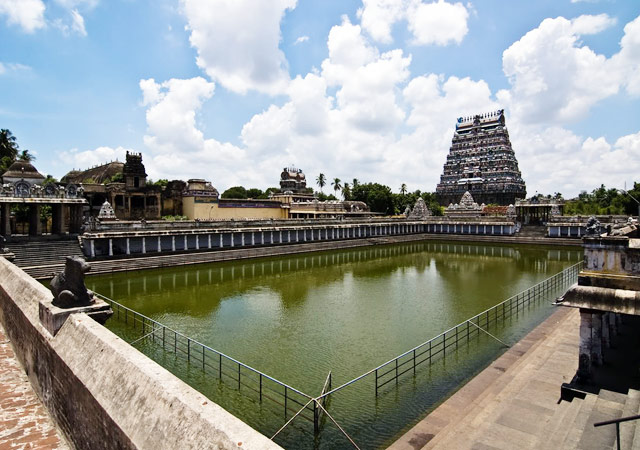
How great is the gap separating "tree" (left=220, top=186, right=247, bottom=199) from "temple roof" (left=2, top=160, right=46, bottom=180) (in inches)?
1941

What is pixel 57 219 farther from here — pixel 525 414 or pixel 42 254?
pixel 525 414

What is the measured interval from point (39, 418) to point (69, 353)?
2.15 m

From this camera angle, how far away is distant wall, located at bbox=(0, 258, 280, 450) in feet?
13.3

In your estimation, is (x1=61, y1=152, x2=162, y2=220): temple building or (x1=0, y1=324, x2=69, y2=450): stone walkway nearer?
(x1=0, y1=324, x2=69, y2=450): stone walkway

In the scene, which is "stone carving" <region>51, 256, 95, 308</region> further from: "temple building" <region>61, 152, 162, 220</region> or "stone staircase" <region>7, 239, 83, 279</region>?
"temple building" <region>61, 152, 162, 220</region>

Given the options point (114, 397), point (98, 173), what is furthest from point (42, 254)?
point (98, 173)

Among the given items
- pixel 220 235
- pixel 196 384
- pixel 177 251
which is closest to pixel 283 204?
pixel 220 235

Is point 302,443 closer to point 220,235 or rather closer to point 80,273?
point 80,273

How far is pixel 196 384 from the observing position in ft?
34.3

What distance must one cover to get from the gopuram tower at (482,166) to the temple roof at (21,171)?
240 ft

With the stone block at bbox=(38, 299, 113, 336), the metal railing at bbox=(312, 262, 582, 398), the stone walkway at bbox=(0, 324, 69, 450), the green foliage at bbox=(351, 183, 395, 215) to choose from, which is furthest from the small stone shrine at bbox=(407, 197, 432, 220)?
the stone walkway at bbox=(0, 324, 69, 450)

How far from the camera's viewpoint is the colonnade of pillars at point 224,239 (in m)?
29.5

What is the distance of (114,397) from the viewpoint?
5250 mm

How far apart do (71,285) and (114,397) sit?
386 centimetres
